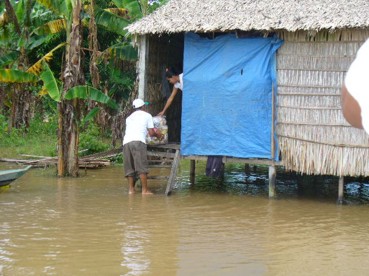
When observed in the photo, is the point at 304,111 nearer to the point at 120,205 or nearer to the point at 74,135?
the point at 120,205

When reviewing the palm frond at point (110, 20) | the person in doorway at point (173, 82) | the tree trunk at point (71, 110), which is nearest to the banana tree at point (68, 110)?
the tree trunk at point (71, 110)

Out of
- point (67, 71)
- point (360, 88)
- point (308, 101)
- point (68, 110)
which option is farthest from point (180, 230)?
point (360, 88)

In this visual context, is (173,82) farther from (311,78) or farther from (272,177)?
(311,78)

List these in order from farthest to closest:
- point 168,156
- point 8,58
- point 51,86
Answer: point 8,58
point 51,86
point 168,156

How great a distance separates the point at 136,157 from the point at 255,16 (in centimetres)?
275

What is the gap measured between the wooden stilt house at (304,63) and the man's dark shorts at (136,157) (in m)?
1.35

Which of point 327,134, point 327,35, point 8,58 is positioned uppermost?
point 8,58

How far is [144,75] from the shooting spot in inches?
420

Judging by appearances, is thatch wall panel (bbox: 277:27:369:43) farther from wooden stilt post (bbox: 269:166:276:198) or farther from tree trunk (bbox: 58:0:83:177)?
tree trunk (bbox: 58:0:83:177)

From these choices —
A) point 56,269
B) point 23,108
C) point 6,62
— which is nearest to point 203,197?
point 56,269

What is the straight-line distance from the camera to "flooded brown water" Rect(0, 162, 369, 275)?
6.13 m

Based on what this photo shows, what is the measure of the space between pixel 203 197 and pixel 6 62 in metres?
6.90

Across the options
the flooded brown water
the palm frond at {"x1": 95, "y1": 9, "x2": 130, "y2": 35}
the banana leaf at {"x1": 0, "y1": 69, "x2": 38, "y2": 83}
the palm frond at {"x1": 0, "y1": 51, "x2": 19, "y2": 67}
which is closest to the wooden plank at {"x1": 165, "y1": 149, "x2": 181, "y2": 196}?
the flooded brown water

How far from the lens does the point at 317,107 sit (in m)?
9.46
